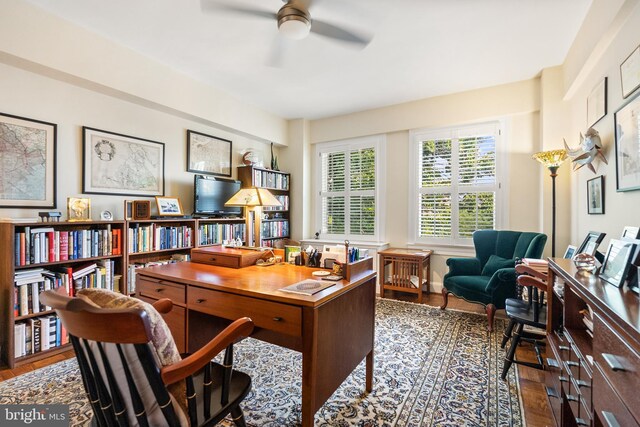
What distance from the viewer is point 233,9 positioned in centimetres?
233

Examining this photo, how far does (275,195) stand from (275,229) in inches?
23.2

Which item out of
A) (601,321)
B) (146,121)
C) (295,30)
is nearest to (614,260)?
(601,321)

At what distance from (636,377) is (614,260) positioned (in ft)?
2.36

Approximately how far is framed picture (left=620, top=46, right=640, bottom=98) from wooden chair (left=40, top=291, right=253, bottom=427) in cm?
265

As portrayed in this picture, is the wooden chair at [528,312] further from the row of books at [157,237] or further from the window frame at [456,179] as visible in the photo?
the row of books at [157,237]

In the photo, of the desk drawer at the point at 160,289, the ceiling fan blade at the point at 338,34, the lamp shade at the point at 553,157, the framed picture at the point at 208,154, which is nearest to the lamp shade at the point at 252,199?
the desk drawer at the point at 160,289

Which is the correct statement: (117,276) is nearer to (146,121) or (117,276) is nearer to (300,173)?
(146,121)

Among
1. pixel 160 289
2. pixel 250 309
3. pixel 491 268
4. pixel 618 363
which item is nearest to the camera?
pixel 618 363

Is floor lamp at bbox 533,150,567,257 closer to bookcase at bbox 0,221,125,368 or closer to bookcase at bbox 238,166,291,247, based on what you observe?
bookcase at bbox 238,166,291,247

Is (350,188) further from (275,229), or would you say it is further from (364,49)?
(364,49)

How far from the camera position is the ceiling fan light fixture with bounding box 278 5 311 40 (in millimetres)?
2207

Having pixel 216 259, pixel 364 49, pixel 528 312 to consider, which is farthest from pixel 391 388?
pixel 364 49

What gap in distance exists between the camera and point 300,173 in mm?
5086

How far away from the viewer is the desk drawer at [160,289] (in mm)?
1806
